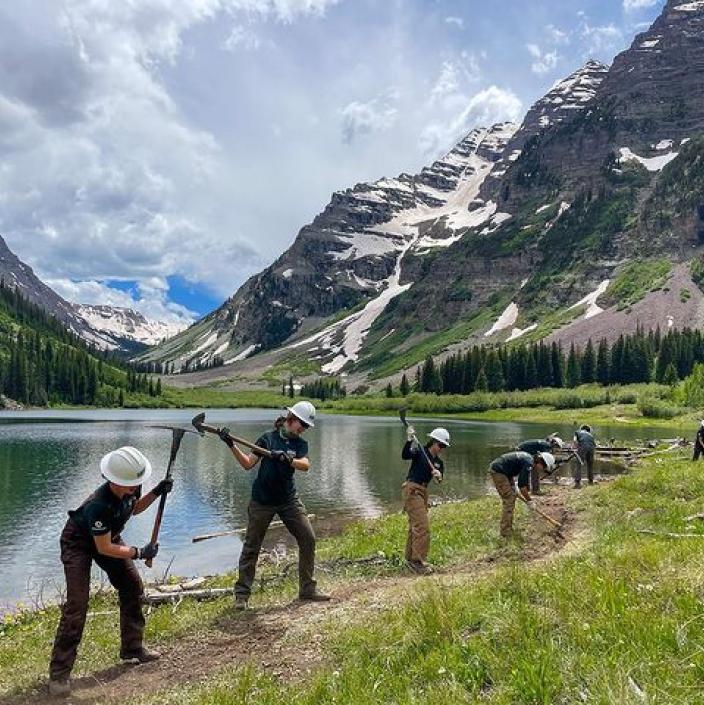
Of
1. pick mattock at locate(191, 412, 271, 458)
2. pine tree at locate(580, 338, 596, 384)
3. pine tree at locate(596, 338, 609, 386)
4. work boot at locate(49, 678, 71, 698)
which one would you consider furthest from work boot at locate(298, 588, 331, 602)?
pine tree at locate(580, 338, 596, 384)

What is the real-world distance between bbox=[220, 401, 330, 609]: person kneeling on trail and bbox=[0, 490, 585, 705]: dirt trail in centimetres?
54

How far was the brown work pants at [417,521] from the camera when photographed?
55.6 feet

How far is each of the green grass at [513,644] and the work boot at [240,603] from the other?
551 mm

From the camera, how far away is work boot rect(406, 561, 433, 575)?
52.6ft

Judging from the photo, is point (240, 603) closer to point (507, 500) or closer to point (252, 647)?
point (252, 647)

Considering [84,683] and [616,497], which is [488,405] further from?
[84,683]

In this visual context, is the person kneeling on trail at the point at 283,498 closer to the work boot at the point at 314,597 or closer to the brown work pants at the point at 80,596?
the work boot at the point at 314,597

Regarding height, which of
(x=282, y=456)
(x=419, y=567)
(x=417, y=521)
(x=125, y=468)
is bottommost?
(x=419, y=567)

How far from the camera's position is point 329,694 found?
7781mm

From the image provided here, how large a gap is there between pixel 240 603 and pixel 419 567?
509 centimetres

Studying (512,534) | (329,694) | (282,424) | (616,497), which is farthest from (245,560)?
(616,497)

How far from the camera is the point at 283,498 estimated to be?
13.6 metres

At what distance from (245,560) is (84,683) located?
4280 mm

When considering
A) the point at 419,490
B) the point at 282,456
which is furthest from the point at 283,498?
the point at 419,490
